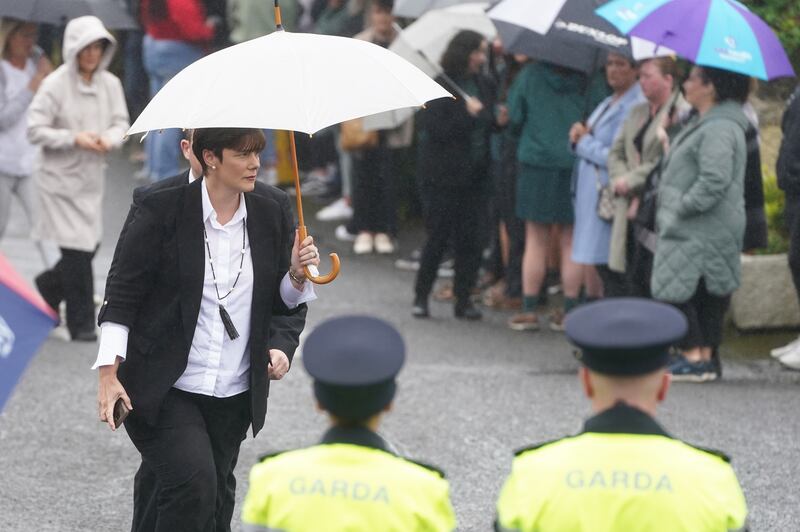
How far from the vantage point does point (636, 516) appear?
124 inches

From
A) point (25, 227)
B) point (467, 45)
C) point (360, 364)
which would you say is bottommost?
point (25, 227)

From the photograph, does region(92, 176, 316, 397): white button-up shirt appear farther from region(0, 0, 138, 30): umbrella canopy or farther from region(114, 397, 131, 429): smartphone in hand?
region(0, 0, 138, 30): umbrella canopy

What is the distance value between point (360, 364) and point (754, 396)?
5.48 m

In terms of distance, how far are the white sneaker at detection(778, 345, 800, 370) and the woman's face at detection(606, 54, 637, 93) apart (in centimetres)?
185

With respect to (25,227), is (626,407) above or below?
above

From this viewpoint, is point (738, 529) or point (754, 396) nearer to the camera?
point (738, 529)

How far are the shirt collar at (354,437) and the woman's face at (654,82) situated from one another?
5.71m

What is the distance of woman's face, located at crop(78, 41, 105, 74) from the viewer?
901 cm

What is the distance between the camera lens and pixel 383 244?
1221 centimetres

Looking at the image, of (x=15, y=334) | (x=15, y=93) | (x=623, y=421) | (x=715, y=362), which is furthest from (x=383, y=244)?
(x=623, y=421)

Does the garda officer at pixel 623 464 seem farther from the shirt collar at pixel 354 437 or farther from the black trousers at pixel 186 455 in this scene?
the black trousers at pixel 186 455

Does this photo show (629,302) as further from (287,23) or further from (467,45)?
(287,23)

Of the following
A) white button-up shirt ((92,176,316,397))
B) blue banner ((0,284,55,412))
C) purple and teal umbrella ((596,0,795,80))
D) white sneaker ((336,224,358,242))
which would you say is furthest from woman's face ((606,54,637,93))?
blue banner ((0,284,55,412))

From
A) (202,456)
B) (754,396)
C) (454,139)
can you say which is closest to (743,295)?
(754,396)
